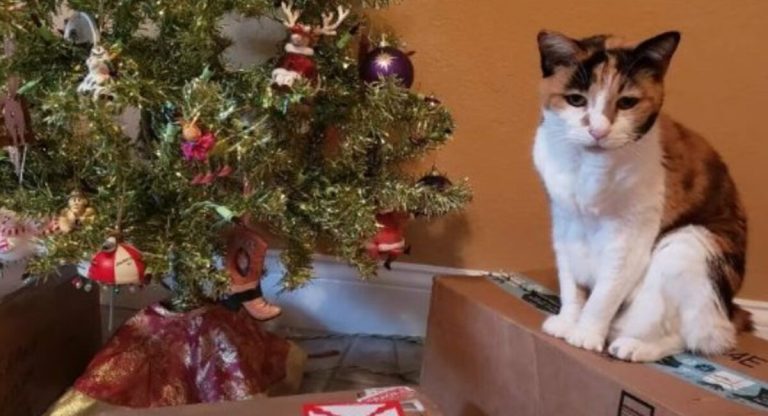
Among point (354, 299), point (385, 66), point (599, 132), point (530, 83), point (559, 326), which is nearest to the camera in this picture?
point (599, 132)

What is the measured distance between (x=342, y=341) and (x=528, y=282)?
18.2 inches

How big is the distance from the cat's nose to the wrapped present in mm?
617

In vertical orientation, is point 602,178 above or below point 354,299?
above

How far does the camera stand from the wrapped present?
3.24ft

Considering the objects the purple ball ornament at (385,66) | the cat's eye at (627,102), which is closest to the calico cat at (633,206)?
the cat's eye at (627,102)

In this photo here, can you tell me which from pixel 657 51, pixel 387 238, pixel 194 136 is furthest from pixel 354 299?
pixel 657 51

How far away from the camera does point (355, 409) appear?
784mm

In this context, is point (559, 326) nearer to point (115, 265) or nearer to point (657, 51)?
point (657, 51)

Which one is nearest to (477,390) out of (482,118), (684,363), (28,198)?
(684,363)

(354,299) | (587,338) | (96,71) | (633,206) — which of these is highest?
(96,71)

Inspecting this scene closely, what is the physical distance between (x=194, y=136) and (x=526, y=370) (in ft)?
1.71

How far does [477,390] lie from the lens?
1003 millimetres

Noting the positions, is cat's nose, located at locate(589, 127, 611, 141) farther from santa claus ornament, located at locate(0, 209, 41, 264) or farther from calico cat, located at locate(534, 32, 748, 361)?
santa claus ornament, located at locate(0, 209, 41, 264)

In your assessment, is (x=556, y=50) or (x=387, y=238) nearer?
(x=556, y=50)
